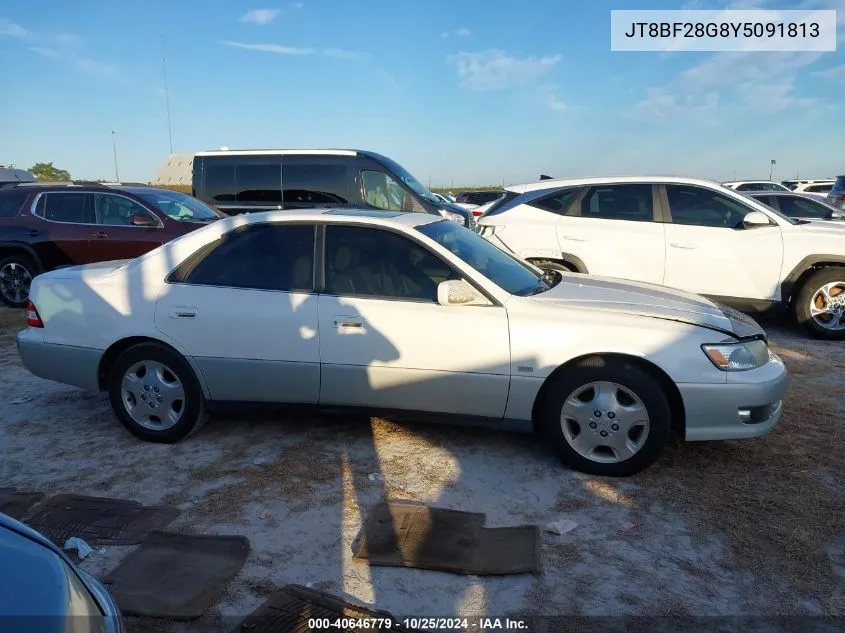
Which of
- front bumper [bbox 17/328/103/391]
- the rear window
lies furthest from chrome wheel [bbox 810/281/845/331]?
the rear window

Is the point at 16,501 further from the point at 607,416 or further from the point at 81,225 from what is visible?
the point at 81,225

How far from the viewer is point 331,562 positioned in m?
3.04

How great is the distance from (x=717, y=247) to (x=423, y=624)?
20.0ft

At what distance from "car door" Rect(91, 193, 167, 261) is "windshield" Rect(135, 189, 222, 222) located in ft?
0.60

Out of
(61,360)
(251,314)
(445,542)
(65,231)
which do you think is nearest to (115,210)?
(65,231)

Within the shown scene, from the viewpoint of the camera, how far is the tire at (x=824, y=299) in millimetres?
7117

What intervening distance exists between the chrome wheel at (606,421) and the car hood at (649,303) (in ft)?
1.67

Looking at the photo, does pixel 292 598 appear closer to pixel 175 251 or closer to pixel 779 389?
pixel 175 251

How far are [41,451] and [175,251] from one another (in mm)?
1620

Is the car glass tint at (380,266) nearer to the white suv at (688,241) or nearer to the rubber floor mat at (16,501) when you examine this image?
the rubber floor mat at (16,501)

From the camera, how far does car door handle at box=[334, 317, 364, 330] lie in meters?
4.10

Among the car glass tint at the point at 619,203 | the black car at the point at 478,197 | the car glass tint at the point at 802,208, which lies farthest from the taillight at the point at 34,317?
the black car at the point at 478,197

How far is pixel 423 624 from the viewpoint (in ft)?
8.60

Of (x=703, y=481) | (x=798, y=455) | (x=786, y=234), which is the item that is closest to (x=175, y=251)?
(x=703, y=481)
